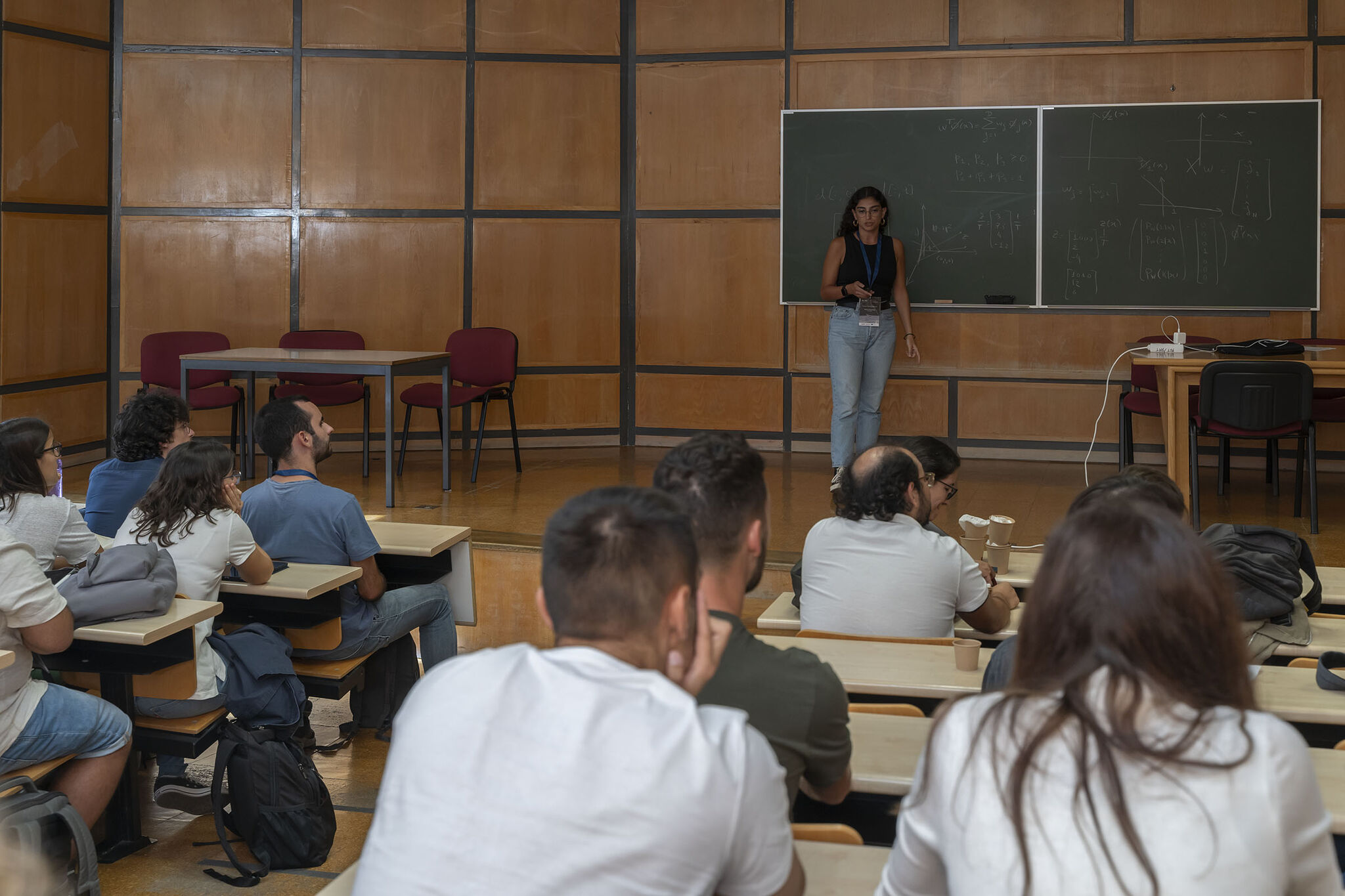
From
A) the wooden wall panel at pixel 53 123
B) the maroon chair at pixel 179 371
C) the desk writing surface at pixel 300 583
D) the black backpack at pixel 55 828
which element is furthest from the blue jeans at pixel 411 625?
the wooden wall panel at pixel 53 123

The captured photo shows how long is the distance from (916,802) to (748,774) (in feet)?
0.65

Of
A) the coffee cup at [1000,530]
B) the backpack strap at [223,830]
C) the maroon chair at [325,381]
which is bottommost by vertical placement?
the backpack strap at [223,830]

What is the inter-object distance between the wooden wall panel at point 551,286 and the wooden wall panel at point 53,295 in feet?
7.77

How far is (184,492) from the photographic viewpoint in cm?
333

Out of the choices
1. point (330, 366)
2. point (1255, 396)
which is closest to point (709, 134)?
point (330, 366)

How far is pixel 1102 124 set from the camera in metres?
7.41

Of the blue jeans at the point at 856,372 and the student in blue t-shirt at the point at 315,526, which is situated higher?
the blue jeans at the point at 856,372

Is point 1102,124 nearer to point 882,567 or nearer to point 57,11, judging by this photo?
point 882,567

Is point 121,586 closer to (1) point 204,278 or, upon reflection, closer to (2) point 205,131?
(1) point 204,278

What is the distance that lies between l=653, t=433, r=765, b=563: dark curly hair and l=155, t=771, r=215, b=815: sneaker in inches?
75.1

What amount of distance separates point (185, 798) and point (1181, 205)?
21.0 feet

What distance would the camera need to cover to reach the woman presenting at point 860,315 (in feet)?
22.9

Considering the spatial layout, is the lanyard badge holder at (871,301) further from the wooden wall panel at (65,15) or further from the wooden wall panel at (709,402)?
the wooden wall panel at (65,15)

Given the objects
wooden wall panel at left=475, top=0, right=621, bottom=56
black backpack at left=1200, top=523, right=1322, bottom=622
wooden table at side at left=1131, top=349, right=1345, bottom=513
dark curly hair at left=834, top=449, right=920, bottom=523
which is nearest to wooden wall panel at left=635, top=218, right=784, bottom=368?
wooden wall panel at left=475, top=0, right=621, bottom=56
